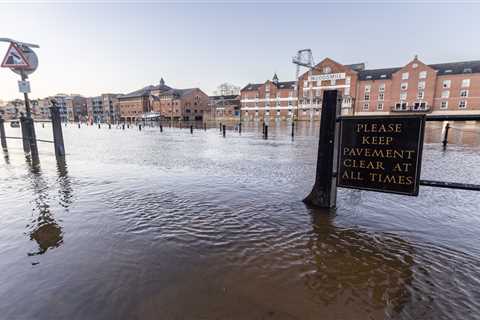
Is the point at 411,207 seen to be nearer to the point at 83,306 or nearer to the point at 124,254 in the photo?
the point at 124,254

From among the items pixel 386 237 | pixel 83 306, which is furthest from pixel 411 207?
pixel 83 306

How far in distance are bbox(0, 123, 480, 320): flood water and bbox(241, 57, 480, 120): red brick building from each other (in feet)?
203

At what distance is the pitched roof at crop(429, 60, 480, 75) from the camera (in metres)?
53.8

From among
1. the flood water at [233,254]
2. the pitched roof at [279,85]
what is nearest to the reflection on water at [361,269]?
the flood water at [233,254]

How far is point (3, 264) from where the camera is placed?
2.67 meters

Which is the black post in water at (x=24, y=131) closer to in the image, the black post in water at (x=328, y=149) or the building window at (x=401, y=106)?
the black post in water at (x=328, y=149)

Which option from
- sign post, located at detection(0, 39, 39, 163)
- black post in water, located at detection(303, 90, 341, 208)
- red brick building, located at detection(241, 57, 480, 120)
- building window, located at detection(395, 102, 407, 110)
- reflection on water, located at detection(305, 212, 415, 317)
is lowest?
reflection on water, located at detection(305, 212, 415, 317)

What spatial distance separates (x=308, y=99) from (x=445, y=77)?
99.9 ft

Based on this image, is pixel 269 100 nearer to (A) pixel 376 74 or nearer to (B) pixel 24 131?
(A) pixel 376 74

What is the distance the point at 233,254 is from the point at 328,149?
7.46 feet

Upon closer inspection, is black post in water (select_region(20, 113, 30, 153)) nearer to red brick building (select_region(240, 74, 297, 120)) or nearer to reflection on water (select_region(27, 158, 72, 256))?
reflection on water (select_region(27, 158, 72, 256))

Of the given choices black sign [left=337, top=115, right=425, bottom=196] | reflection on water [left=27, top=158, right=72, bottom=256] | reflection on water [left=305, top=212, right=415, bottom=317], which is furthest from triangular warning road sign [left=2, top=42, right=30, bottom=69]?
reflection on water [left=305, top=212, right=415, bottom=317]

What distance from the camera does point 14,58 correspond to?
8344 mm

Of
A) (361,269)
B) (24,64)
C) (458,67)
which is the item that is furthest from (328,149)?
(458,67)
